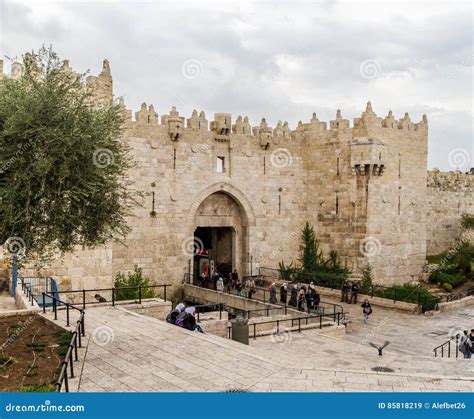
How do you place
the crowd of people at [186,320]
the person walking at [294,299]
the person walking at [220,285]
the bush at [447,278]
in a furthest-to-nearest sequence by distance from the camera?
the bush at [447,278]
the person walking at [220,285]
the person walking at [294,299]
the crowd of people at [186,320]

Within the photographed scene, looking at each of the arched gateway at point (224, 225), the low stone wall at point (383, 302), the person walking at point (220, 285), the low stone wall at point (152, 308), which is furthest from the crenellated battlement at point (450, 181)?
the low stone wall at point (152, 308)

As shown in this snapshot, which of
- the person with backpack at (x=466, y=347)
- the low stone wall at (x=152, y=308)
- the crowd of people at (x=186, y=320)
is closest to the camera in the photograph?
the crowd of people at (x=186, y=320)

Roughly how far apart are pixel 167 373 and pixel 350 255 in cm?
1826

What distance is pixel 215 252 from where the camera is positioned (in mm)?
29125

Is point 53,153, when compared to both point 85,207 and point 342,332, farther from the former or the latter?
point 342,332

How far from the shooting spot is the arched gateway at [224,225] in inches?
1018

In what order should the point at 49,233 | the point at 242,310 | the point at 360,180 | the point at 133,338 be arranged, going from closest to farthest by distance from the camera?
1. the point at 49,233
2. the point at 133,338
3. the point at 242,310
4. the point at 360,180

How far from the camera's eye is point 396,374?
1009 centimetres

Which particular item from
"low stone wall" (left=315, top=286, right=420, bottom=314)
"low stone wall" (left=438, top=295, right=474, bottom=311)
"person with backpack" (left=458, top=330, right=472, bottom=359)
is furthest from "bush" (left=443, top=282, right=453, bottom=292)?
"person with backpack" (left=458, top=330, right=472, bottom=359)

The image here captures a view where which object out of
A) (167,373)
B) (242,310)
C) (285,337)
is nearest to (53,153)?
(167,373)

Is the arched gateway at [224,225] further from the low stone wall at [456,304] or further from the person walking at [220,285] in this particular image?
the low stone wall at [456,304]

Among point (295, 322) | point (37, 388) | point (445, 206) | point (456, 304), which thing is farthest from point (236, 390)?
point (445, 206)

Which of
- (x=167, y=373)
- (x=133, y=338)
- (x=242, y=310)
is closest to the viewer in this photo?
(x=167, y=373)

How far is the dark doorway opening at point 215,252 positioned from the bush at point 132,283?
4.65 metres
